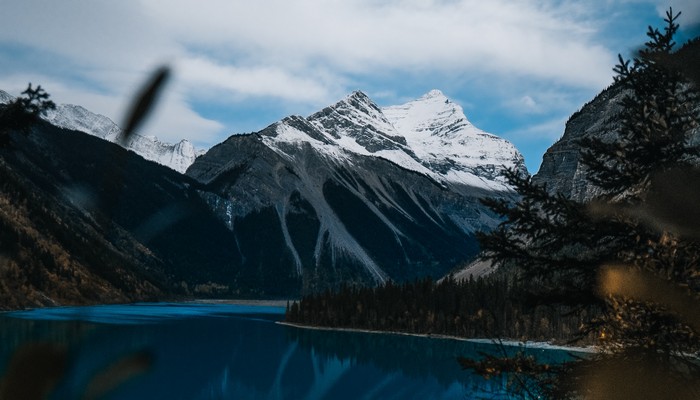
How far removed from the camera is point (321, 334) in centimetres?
19200

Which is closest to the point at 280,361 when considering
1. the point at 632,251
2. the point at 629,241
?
the point at 629,241

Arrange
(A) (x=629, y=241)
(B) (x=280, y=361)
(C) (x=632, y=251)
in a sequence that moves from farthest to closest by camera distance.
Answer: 1. (B) (x=280, y=361)
2. (A) (x=629, y=241)
3. (C) (x=632, y=251)

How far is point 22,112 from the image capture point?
5352 mm

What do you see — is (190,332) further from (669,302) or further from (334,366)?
(669,302)

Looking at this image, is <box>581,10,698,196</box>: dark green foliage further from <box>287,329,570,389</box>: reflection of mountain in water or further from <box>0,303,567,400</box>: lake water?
<box>287,329,570,389</box>: reflection of mountain in water

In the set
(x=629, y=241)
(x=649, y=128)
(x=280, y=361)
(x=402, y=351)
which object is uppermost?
(x=649, y=128)

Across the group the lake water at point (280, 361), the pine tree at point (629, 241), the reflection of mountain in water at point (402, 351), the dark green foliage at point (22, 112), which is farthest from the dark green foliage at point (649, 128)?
the reflection of mountain in water at point (402, 351)

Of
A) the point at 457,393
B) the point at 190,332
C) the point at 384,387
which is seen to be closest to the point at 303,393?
the point at 384,387

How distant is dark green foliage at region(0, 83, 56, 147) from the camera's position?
5.02m

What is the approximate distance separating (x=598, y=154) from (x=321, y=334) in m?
180

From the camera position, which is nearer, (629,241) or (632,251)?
(632,251)

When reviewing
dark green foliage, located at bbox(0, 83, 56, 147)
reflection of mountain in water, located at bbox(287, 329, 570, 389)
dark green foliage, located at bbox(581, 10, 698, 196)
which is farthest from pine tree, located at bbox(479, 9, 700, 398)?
reflection of mountain in water, located at bbox(287, 329, 570, 389)

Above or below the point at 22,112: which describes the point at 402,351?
below

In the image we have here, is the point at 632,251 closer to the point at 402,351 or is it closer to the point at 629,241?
the point at 629,241
